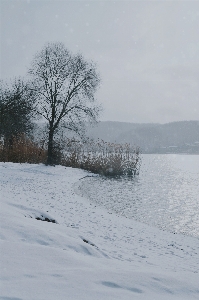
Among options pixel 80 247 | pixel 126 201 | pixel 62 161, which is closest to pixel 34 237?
pixel 80 247

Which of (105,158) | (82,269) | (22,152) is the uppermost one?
(22,152)

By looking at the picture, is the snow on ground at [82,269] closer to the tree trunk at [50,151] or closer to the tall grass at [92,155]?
the tall grass at [92,155]

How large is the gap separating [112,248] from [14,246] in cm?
254

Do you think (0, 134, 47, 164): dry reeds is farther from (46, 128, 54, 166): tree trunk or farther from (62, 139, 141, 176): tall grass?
(62, 139, 141, 176): tall grass

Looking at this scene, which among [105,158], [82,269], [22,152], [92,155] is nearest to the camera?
[82,269]

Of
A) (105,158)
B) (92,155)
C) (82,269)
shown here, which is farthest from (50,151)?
(82,269)

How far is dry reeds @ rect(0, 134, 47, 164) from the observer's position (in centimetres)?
2134

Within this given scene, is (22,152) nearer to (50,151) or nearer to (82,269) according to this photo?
(50,151)

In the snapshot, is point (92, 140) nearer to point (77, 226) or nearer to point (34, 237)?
point (77, 226)

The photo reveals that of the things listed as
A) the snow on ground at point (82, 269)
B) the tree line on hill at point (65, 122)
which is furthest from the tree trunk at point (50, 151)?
the snow on ground at point (82, 269)

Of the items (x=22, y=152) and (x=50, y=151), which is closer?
(x=22, y=152)

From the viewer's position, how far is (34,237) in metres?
4.26

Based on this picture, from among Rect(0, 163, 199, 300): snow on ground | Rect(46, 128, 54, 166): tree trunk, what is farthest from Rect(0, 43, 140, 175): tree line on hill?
Rect(0, 163, 199, 300): snow on ground

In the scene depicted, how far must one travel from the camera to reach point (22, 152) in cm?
2170
